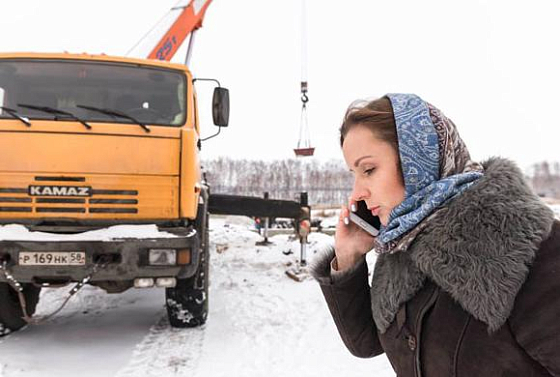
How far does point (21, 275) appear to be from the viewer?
10.7 feet

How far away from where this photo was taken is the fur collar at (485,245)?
955 mm

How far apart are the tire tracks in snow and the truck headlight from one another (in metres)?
0.80

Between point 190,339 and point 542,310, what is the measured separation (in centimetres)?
355

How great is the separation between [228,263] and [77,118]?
4832 millimetres

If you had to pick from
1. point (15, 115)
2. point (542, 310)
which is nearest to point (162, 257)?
point (15, 115)

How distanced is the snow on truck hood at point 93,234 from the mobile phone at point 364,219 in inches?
91.2

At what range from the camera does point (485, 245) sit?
1013mm

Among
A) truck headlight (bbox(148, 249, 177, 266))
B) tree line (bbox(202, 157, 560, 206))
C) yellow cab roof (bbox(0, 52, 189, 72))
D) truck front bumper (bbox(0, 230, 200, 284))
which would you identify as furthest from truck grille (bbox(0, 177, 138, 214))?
tree line (bbox(202, 157, 560, 206))

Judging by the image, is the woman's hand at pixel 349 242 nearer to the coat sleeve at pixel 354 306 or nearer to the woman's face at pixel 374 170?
the coat sleeve at pixel 354 306

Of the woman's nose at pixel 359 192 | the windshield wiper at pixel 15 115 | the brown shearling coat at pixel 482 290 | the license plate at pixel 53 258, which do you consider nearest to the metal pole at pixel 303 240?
the license plate at pixel 53 258

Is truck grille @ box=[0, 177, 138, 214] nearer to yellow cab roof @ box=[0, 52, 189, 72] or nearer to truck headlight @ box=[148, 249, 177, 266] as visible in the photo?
truck headlight @ box=[148, 249, 177, 266]

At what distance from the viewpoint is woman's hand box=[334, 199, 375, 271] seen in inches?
55.8

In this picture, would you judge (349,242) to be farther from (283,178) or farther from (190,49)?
(283,178)

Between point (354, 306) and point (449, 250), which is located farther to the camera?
point (354, 306)
